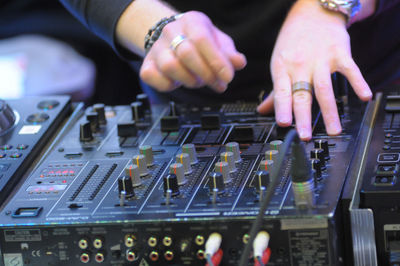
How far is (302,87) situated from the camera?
1.73 metres

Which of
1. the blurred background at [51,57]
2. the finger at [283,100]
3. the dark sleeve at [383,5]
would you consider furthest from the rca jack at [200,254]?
the blurred background at [51,57]

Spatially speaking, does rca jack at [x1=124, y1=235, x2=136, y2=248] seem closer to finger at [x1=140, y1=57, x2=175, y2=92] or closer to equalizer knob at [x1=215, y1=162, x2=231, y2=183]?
equalizer knob at [x1=215, y1=162, x2=231, y2=183]

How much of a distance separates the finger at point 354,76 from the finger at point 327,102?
0.13ft

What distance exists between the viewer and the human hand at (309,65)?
1.69 meters

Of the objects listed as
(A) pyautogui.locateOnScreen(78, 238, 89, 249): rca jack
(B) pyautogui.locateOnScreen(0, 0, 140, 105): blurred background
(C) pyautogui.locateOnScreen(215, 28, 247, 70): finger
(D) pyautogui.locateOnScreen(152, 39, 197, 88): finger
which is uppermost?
(C) pyautogui.locateOnScreen(215, 28, 247, 70): finger

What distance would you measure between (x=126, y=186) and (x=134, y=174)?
0.05 m

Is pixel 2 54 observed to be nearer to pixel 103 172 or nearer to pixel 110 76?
pixel 110 76

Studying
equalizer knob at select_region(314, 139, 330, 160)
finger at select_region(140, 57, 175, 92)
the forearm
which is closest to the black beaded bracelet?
the forearm

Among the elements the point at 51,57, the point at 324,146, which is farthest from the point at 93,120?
the point at 51,57

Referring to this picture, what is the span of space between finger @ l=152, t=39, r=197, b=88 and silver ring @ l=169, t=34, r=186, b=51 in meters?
0.01

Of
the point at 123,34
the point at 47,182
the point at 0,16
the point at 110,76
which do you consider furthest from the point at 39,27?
the point at 47,182

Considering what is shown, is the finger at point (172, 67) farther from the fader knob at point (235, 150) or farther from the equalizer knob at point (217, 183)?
the equalizer knob at point (217, 183)

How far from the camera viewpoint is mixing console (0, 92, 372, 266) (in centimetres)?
135

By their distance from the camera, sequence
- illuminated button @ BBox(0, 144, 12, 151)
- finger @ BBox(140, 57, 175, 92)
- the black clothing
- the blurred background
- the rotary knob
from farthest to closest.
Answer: the blurred background
the black clothing
the rotary knob
illuminated button @ BBox(0, 144, 12, 151)
finger @ BBox(140, 57, 175, 92)
